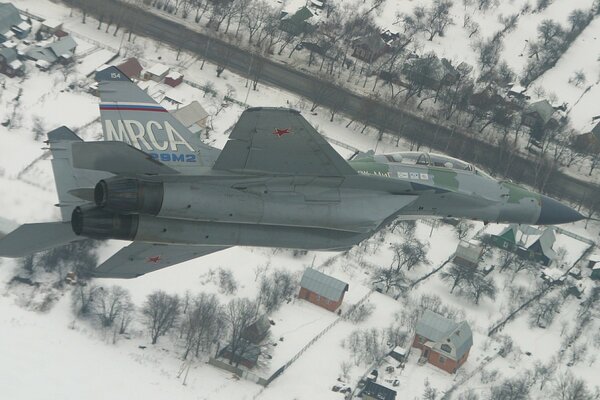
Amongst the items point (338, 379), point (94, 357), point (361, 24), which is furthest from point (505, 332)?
point (361, 24)

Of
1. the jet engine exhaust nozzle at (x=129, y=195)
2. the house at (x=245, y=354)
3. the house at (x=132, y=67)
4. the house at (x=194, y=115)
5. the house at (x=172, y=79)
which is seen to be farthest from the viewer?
the house at (x=172, y=79)

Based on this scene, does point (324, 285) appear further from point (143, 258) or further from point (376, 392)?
point (143, 258)

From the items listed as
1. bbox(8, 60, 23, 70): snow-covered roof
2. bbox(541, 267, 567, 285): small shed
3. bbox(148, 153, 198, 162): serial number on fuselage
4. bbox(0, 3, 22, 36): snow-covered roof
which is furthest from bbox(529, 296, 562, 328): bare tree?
bbox(0, 3, 22, 36): snow-covered roof

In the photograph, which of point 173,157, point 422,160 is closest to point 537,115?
point 422,160

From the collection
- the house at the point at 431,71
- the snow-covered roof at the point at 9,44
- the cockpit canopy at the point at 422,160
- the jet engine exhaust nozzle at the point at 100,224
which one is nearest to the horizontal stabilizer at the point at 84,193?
the jet engine exhaust nozzle at the point at 100,224

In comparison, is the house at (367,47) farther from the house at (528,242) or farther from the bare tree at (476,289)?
the bare tree at (476,289)

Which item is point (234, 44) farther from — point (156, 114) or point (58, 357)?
point (156, 114)

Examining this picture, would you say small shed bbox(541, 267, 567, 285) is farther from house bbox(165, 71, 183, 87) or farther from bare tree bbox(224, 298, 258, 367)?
house bbox(165, 71, 183, 87)
